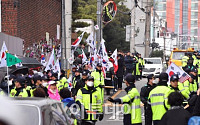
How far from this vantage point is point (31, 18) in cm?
2562

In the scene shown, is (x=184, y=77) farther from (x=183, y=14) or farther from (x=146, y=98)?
(x=183, y=14)

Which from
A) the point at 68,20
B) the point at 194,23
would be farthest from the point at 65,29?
the point at 194,23

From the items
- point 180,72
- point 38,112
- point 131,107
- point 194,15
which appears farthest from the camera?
point 194,15

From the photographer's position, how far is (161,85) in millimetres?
9680

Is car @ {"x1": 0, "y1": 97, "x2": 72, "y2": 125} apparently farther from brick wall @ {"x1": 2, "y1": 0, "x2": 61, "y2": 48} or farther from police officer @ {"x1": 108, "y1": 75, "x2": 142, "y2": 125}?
brick wall @ {"x1": 2, "y1": 0, "x2": 61, "y2": 48}

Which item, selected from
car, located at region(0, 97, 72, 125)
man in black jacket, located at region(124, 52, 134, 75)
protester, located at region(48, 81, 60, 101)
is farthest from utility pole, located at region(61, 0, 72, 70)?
car, located at region(0, 97, 72, 125)

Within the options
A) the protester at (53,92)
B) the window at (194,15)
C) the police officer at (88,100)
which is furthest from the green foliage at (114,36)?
the window at (194,15)

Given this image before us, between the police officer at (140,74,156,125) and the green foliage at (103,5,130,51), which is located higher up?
the green foliage at (103,5,130,51)

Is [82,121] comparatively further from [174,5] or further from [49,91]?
[174,5]

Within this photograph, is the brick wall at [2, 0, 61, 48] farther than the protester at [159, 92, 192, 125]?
Yes

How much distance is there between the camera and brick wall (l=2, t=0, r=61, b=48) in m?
22.6

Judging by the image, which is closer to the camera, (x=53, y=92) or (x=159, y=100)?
(x=159, y=100)

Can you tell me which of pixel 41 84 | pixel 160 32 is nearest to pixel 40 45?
pixel 41 84

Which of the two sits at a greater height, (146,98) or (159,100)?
(159,100)
